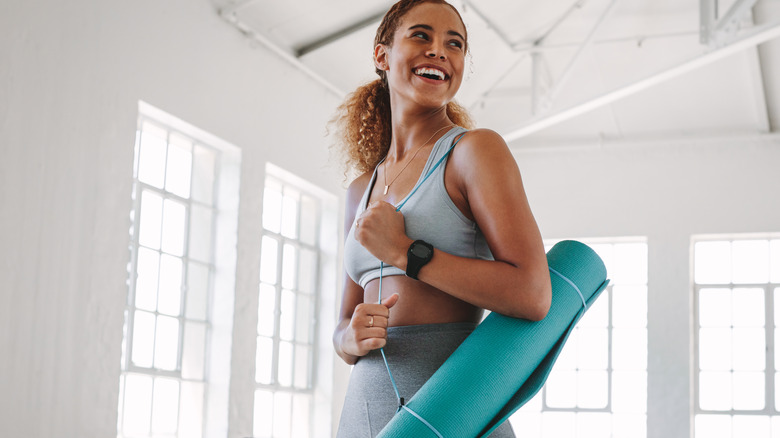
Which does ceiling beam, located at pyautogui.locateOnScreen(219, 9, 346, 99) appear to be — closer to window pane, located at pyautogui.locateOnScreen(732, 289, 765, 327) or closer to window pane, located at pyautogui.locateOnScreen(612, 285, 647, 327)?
window pane, located at pyautogui.locateOnScreen(612, 285, 647, 327)

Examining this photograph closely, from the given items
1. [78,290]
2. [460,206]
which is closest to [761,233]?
[78,290]

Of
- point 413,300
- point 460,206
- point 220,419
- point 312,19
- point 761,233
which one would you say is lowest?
point 220,419

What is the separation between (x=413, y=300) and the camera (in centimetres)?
147

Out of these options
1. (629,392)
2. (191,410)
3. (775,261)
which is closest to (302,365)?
(191,410)

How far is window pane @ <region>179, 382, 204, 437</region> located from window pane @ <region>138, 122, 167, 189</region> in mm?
1693

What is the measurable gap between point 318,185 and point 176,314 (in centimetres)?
231

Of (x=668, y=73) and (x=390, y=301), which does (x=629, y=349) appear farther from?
(x=390, y=301)

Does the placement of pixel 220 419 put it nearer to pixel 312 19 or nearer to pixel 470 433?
pixel 312 19

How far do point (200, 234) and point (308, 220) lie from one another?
6.08 ft

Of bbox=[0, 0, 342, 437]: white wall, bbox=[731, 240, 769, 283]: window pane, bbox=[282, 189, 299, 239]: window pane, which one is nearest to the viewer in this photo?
bbox=[0, 0, 342, 437]: white wall

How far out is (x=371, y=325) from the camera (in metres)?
1.45

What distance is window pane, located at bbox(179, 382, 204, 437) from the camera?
23.8ft

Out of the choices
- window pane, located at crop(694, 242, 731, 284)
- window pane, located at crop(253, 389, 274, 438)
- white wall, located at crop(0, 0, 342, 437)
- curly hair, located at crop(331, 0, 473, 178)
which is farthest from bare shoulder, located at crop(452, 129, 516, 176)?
window pane, located at crop(694, 242, 731, 284)

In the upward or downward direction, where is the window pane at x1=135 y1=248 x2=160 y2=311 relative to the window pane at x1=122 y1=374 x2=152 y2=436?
upward
